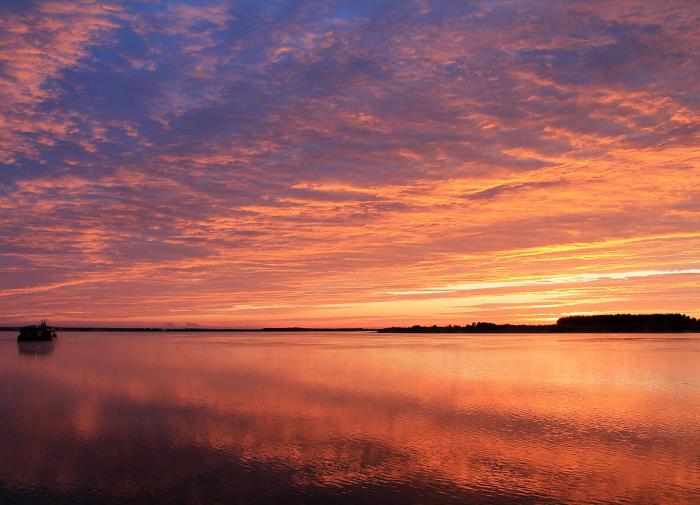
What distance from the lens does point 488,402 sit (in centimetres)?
3256

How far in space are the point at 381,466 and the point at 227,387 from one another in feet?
75.1

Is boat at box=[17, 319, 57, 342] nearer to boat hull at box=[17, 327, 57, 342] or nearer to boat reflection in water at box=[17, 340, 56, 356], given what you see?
boat hull at box=[17, 327, 57, 342]

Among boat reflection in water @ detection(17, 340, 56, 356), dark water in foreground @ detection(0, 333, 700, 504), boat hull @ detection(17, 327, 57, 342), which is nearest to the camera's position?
dark water in foreground @ detection(0, 333, 700, 504)

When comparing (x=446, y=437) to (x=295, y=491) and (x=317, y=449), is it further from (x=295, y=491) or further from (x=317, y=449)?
(x=295, y=491)

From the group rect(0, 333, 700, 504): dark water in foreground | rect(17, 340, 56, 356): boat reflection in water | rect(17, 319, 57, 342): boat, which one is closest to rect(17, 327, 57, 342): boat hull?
rect(17, 319, 57, 342): boat

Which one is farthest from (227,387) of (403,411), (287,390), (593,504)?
(593,504)

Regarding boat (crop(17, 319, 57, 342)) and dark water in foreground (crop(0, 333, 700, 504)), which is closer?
dark water in foreground (crop(0, 333, 700, 504))

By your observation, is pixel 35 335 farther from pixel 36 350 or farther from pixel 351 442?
pixel 351 442

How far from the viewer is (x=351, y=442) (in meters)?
22.2

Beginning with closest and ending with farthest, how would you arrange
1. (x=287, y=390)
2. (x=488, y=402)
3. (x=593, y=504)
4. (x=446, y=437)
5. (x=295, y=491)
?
(x=593, y=504)
(x=295, y=491)
(x=446, y=437)
(x=488, y=402)
(x=287, y=390)

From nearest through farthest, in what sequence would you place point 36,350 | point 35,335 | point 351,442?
point 351,442 → point 36,350 → point 35,335

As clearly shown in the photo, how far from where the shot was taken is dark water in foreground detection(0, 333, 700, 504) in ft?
53.5

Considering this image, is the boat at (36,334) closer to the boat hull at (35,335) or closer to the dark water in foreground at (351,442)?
the boat hull at (35,335)

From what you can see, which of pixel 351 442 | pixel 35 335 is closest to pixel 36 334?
pixel 35 335
